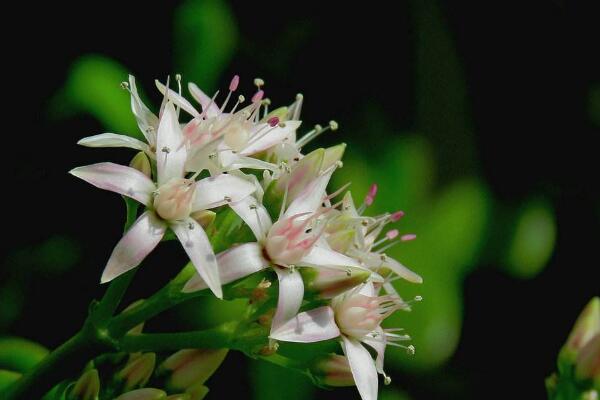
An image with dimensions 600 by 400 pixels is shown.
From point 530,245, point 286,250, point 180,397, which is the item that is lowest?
point 530,245

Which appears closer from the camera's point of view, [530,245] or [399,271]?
[399,271]

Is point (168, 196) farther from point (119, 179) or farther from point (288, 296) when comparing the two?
point (288, 296)

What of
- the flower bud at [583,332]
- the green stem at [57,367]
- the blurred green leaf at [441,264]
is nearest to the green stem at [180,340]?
the green stem at [57,367]

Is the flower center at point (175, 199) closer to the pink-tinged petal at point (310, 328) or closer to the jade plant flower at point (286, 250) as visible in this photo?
the jade plant flower at point (286, 250)

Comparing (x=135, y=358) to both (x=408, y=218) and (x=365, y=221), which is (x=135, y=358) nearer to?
(x=365, y=221)

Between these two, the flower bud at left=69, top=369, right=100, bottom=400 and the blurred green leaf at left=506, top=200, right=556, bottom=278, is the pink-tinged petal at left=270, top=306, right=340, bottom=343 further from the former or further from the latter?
the blurred green leaf at left=506, top=200, right=556, bottom=278

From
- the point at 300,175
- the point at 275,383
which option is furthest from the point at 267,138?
the point at 275,383
